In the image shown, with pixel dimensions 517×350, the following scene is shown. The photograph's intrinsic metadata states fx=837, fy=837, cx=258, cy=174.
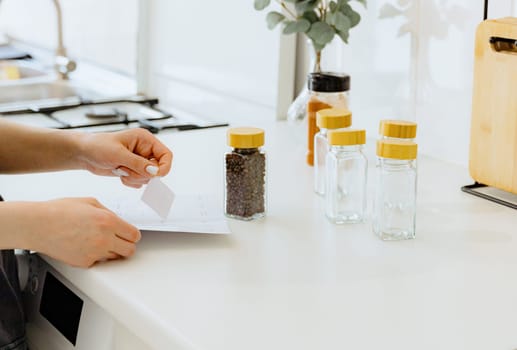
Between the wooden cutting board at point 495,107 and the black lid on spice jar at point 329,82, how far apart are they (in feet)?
0.82

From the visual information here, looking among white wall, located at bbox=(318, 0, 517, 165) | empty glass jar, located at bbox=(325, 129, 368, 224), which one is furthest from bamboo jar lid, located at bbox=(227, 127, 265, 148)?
white wall, located at bbox=(318, 0, 517, 165)

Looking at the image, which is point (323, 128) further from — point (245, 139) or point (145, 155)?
point (145, 155)

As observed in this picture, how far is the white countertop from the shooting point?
→ 34.5 inches

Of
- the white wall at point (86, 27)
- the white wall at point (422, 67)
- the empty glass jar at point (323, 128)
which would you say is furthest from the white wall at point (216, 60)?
the empty glass jar at point (323, 128)

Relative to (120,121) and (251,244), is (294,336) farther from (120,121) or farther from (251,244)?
(120,121)

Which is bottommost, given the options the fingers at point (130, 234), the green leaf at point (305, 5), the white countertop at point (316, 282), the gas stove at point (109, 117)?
the white countertop at point (316, 282)

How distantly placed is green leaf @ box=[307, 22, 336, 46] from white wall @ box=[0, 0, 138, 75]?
1.05 meters

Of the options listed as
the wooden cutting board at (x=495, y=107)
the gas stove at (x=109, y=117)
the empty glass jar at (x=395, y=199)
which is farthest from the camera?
the gas stove at (x=109, y=117)

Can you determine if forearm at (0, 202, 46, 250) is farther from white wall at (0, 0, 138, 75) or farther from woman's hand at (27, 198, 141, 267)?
white wall at (0, 0, 138, 75)

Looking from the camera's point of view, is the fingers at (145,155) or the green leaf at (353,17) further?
the green leaf at (353,17)

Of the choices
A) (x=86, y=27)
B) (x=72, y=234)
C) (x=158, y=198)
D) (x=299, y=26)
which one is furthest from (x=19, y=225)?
(x=86, y=27)

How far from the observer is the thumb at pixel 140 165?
3.94 ft

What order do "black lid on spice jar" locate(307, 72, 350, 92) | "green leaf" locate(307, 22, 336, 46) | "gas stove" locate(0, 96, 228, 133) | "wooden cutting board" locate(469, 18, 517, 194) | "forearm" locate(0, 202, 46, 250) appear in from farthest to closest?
"gas stove" locate(0, 96, 228, 133), "green leaf" locate(307, 22, 336, 46), "black lid on spice jar" locate(307, 72, 350, 92), "wooden cutting board" locate(469, 18, 517, 194), "forearm" locate(0, 202, 46, 250)

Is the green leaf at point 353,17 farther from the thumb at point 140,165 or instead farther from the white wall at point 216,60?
the thumb at point 140,165
